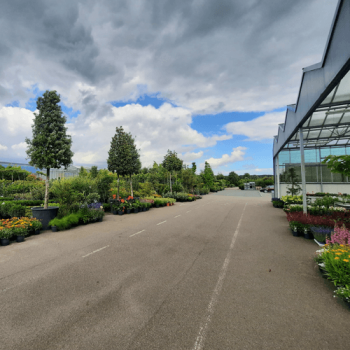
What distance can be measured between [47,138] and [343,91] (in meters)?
11.7

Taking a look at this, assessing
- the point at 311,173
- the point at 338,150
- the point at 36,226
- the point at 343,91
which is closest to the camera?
the point at 343,91

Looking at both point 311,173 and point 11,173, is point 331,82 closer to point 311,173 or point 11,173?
point 311,173

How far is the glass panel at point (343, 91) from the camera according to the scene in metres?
5.34

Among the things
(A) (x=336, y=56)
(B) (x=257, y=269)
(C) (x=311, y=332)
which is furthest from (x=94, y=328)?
(A) (x=336, y=56)

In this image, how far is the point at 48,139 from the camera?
8.59 metres

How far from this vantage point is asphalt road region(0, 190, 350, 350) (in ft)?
7.68

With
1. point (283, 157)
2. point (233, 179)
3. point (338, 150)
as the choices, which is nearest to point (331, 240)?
point (283, 157)

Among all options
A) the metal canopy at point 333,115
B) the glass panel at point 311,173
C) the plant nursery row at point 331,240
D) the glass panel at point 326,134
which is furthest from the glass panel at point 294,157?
the plant nursery row at point 331,240

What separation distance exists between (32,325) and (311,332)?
12.4 ft

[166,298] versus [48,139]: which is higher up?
[48,139]

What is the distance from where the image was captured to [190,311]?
2846mm

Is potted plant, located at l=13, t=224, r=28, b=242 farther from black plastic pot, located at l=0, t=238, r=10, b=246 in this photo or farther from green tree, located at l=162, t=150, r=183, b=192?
green tree, located at l=162, t=150, r=183, b=192

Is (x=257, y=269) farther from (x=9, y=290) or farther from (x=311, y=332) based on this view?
(x=9, y=290)

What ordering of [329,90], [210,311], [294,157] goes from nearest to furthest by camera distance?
[210,311]
[329,90]
[294,157]
